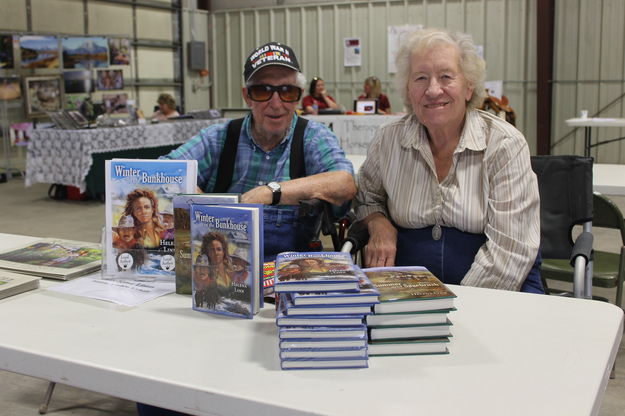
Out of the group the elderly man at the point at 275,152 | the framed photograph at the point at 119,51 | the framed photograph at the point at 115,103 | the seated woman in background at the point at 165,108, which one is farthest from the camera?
the framed photograph at the point at 119,51

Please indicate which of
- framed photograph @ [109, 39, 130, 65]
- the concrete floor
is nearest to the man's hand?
the concrete floor

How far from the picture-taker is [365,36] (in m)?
11.2

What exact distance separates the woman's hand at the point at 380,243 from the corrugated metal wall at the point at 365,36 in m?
8.67

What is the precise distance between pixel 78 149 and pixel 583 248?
5.92 meters

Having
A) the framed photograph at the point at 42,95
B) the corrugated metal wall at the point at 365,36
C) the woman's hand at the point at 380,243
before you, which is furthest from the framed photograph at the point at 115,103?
the woman's hand at the point at 380,243

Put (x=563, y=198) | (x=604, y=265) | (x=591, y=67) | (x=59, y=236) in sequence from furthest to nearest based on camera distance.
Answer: (x=591, y=67), (x=59, y=236), (x=604, y=265), (x=563, y=198)

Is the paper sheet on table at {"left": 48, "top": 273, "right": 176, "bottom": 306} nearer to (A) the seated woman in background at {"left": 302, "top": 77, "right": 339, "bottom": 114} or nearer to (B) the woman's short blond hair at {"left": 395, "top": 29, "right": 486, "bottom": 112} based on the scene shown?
(B) the woman's short blond hair at {"left": 395, "top": 29, "right": 486, "bottom": 112}

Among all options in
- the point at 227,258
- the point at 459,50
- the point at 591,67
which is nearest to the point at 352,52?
the point at 591,67

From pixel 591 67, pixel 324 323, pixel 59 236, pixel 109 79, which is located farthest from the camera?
pixel 109 79

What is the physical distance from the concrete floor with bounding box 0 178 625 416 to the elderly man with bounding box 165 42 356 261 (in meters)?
0.96

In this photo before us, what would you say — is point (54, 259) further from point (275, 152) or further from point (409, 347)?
point (409, 347)

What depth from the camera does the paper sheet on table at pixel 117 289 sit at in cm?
153

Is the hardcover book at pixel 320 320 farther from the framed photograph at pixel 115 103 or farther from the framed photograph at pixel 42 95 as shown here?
the framed photograph at pixel 115 103

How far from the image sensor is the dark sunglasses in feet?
7.34
